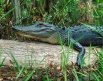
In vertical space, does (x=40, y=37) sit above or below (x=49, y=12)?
below

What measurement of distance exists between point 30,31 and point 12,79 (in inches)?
73.0

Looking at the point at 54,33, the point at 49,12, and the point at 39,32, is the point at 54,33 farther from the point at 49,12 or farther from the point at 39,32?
the point at 49,12

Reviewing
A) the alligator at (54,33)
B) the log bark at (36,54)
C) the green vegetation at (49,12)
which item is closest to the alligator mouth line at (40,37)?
the alligator at (54,33)

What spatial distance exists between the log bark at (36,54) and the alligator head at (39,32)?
0.21 meters

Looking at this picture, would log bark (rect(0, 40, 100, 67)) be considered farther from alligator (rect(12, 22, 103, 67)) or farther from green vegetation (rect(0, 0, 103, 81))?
green vegetation (rect(0, 0, 103, 81))

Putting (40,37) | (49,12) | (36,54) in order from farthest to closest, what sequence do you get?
(49,12), (40,37), (36,54)

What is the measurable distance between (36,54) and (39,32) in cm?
108

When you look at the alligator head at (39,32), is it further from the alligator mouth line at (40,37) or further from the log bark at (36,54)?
the log bark at (36,54)

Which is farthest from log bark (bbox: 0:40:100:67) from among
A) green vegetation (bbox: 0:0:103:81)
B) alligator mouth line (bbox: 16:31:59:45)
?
green vegetation (bbox: 0:0:103:81)

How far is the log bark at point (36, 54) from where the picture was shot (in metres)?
3.51

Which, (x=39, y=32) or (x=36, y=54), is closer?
(x=36, y=54)

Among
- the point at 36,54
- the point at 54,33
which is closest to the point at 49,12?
the point at 54,33

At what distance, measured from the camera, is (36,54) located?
12.9 feet

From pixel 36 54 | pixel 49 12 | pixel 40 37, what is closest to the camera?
pixel 36 54
